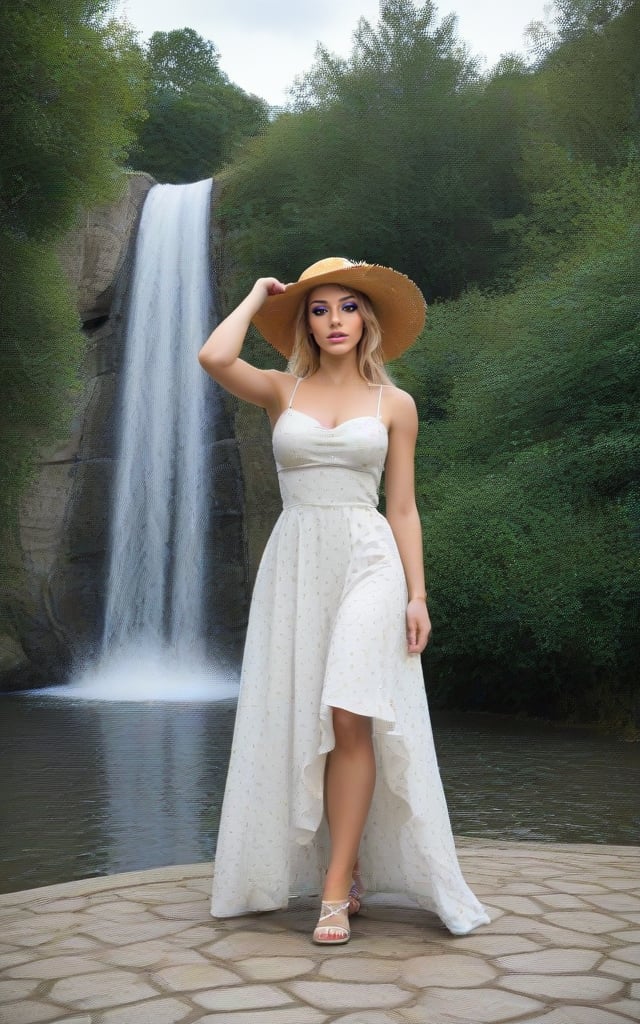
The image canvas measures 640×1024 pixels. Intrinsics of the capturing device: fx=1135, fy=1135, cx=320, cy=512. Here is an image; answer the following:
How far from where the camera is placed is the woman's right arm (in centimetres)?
357

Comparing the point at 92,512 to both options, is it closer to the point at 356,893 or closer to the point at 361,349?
the point at 361,349

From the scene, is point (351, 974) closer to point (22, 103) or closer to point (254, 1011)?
point (254, 1011)

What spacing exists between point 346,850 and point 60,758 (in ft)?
19.1

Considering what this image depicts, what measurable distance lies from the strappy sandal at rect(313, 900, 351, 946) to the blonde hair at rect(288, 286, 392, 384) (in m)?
1.65

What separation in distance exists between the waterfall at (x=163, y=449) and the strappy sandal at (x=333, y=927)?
Result: 1396cm

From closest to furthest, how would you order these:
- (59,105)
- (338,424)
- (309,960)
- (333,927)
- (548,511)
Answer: (309,960), (333,927), (338,424), (548,511), (59,105)

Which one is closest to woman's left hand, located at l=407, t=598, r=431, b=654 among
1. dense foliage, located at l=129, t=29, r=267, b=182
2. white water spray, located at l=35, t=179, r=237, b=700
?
white water spray, located at l=35, t=179, r=237, b=700

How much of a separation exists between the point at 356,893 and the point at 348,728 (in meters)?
0.60

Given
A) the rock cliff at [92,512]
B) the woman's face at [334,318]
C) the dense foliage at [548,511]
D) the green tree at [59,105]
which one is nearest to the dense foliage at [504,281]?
the dense foliage at [548,511]

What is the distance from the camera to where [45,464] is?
18.2 metres

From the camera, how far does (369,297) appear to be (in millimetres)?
3834

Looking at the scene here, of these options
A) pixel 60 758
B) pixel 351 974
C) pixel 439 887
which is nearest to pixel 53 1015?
pixel 351 974

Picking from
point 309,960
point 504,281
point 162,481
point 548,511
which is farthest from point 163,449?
point 309,960

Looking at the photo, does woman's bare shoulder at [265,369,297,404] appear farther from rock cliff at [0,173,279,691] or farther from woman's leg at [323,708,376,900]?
rock cliff at [0,173,279,691]
